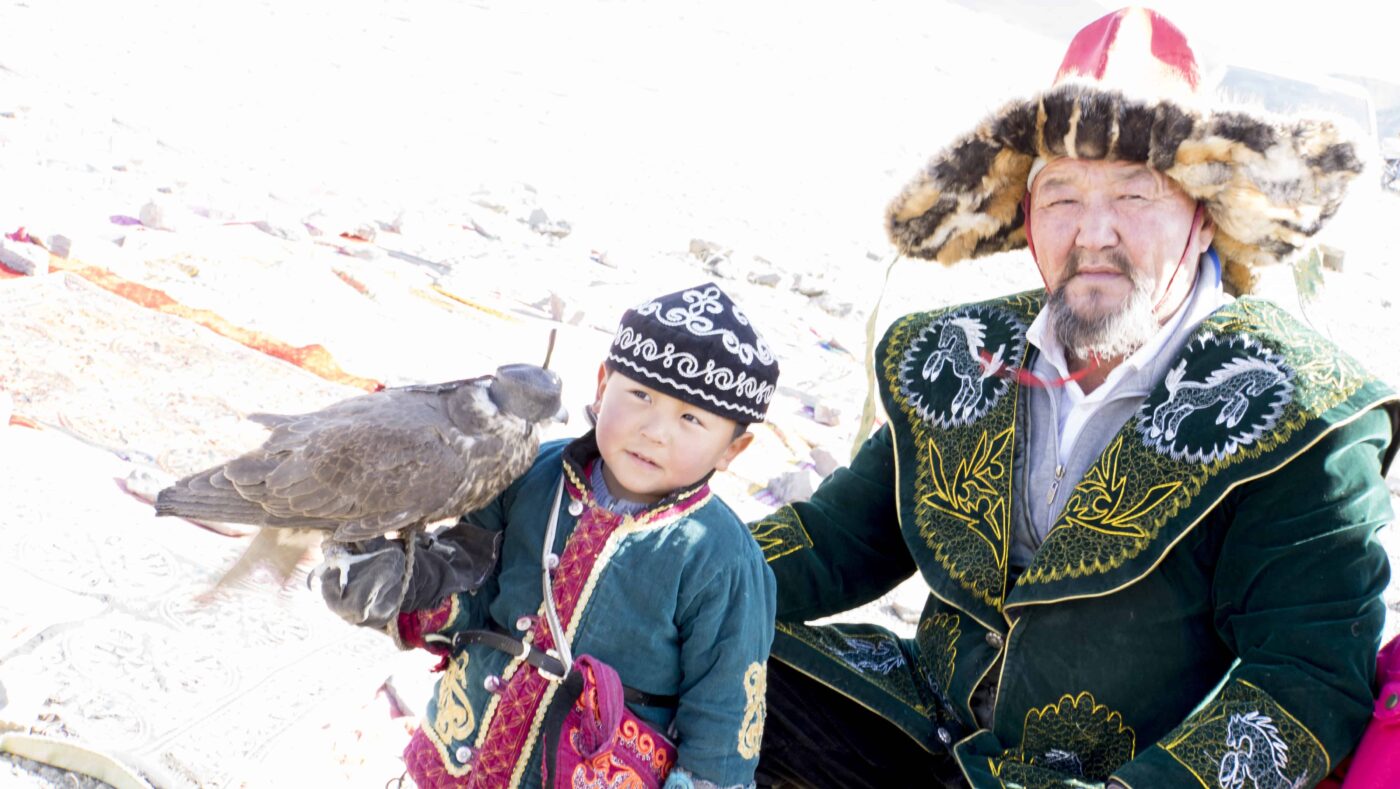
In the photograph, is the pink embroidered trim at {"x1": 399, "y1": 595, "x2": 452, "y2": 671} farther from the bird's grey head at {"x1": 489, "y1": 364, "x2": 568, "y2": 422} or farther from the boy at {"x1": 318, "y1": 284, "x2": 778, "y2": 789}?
the bird's grey head at {"x1": 489, "y1": 364, "x2": 568, "y2": 422}

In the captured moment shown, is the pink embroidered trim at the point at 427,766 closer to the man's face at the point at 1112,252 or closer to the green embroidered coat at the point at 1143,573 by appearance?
the green embroidered coat at the point at 1143,573

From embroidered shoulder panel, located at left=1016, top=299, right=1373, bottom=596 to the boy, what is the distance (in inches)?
24.6

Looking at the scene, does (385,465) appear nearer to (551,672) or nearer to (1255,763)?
(551,672)

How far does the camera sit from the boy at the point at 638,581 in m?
1.95

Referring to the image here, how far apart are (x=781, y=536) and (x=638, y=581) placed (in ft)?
2.22

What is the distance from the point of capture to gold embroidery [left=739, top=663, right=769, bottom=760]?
198cm

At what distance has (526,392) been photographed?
1.91 m

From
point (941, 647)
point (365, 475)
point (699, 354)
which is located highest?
point (699, 354)

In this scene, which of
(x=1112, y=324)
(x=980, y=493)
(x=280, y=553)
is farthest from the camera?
(x=980, y=493)

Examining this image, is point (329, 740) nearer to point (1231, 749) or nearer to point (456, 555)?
point (456, 555)

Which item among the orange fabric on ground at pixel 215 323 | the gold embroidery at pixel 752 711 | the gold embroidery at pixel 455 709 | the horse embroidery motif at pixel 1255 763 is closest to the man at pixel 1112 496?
the horse embroidery motif at pixel 1255 763

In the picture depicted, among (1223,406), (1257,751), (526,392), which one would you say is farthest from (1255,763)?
(526,392)

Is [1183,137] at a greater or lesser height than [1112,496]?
greater

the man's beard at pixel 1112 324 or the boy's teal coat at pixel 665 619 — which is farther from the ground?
the man's beard at pixel 1112 324
